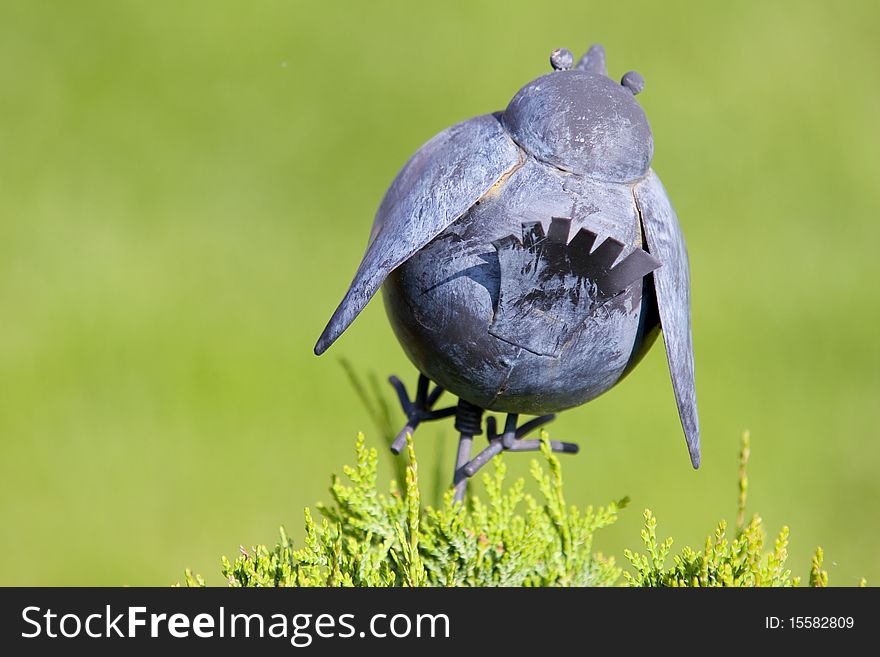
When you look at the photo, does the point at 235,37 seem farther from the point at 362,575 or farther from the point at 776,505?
the point at 362,575

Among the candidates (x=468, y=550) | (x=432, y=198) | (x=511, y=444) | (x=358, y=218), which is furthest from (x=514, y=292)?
(x=358, y=218)

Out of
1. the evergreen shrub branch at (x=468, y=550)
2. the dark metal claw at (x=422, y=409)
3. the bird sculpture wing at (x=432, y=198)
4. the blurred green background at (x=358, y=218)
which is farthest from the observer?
the blurred green background at (x=358, y=218)

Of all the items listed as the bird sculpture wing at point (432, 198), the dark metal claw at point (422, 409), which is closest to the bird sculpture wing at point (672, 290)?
the bird sculpture wing at point (432, 198)

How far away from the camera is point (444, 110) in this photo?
462 centimetres

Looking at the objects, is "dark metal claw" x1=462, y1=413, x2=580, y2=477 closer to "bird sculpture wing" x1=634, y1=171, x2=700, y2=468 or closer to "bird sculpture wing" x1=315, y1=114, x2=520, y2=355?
"bird sculpture wing" x1=634, y1=171, x2=700, y2=468

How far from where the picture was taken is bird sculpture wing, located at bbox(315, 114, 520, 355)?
5.95 feet

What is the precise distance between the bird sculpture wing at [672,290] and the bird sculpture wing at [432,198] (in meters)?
0.24

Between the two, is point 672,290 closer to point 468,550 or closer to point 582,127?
point 582,127

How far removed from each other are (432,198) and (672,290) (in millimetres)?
422

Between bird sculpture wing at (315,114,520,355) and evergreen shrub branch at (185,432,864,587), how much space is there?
1.21 feet

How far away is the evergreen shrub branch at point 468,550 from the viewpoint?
2.11m

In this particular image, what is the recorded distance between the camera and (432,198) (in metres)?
1.85

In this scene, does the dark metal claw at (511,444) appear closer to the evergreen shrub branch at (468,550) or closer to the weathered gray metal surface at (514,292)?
the evergreen shrub branch at (468,550)

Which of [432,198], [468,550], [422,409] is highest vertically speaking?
[432,198]
